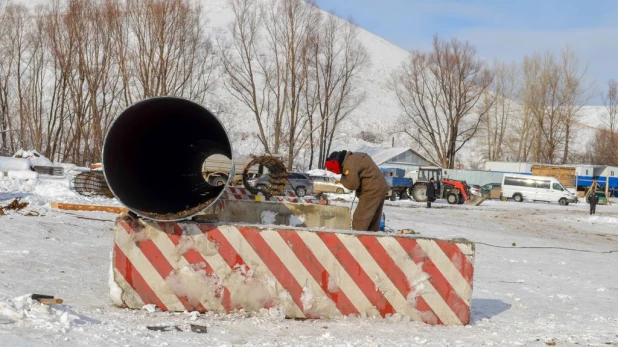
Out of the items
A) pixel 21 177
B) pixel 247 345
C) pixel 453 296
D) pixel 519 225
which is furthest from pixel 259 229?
pixel 21 177

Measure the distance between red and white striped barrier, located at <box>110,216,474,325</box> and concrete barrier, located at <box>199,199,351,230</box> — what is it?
4.06 m

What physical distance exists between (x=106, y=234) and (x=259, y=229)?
22.4 ft

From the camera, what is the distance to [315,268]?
6816mm

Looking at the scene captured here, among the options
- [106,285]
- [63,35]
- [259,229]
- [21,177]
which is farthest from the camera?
[63,35]

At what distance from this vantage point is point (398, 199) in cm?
4069

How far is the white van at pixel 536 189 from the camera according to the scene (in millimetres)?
45688

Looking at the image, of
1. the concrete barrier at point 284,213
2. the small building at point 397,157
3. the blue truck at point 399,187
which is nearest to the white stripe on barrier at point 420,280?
the concrete barrier at point 284,213

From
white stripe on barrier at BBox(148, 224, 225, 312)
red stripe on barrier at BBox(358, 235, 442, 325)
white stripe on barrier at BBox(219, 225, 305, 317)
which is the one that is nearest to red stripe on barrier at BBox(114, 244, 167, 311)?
Answer: white stripe on barrier at BBox(148, 224, 225, 312)

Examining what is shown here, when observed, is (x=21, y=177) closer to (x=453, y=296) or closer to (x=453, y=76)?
(x=453, y=296)

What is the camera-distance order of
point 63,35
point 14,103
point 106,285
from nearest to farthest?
point 106,285
point 63,35
point 14,103

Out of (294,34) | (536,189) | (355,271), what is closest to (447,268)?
(355,271)

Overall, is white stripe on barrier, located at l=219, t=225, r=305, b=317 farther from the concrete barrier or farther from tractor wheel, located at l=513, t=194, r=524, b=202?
tractor wheel, located at l=513, t=194, r=524, b=202

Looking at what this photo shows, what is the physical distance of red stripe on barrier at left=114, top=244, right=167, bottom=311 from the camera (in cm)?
680

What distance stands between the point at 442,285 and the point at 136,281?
291cm
